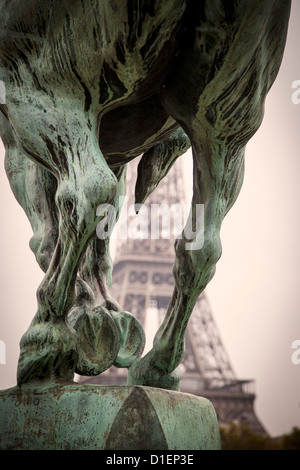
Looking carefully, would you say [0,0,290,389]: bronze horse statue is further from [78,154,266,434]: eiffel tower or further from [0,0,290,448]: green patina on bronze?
[78,154,266,434]: eiffel tower

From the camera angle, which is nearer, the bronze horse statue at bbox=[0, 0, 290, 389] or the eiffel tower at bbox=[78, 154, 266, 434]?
the bronze horse statue at bbox=[0, 0, 290, 389]

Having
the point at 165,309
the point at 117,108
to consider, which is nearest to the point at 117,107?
A: the point at 117,108

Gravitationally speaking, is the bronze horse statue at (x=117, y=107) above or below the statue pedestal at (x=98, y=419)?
above

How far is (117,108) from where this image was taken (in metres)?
2.12

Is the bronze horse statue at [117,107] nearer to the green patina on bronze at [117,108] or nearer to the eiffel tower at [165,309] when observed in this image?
the green patina on bronze at [117,108]

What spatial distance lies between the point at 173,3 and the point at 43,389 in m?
1.17

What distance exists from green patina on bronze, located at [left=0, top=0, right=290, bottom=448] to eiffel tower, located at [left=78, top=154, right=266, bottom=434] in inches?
677

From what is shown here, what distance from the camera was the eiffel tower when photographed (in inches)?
786

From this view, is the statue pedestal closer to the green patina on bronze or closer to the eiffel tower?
the green patina on bronze

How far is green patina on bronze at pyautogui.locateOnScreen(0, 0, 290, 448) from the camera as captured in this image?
1.78 metres

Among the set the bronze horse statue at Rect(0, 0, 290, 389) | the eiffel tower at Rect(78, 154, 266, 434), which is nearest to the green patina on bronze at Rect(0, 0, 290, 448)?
the bronze horse statue at Rect(0, 0, 290, 389)

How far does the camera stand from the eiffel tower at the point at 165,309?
1995 cm

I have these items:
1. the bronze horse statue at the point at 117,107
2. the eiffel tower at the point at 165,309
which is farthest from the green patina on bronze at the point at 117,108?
the eiffel tower at the point at 165,309

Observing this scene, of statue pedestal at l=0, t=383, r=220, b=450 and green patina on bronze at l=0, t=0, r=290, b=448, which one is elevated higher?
green patina on bronze at l=0, t=0, r=290, b=448
